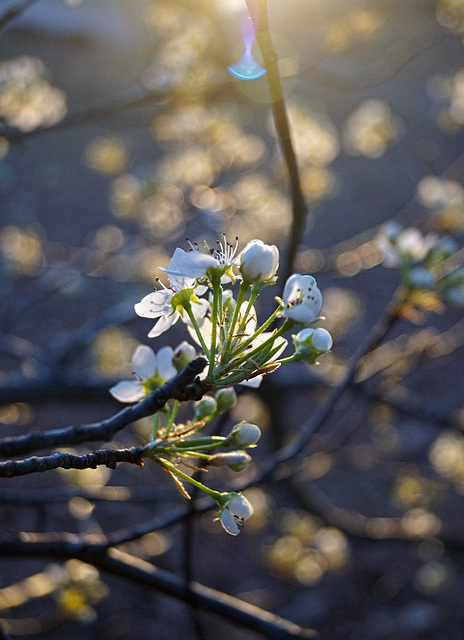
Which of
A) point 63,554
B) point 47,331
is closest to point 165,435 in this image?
point 63,554

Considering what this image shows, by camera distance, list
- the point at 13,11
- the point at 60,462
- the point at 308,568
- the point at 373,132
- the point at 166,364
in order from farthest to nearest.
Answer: the point at 373,132 → the point at 308,568 → the point at 13,11 → the point at 166,364 → the point at 60,462

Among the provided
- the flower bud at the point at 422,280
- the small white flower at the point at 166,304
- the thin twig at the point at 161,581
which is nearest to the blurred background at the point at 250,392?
the flower bud at the point at 422,280

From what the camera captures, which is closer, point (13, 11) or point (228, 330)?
point (228, 330)

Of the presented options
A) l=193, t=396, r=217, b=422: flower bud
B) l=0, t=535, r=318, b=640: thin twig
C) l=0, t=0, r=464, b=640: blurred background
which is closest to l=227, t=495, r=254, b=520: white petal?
l=193, t=396, r=217, b=422: flower bud

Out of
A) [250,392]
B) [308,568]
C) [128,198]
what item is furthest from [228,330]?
[128,198]

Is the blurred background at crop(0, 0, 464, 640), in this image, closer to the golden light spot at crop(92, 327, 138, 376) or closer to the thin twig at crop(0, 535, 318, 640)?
the golden light spot at crop(92, 327, 138, 376)

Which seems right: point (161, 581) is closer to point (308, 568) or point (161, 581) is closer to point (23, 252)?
point (308, 568)

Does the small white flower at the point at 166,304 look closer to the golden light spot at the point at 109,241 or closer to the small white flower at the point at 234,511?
the small white flower at the point at 234,511
